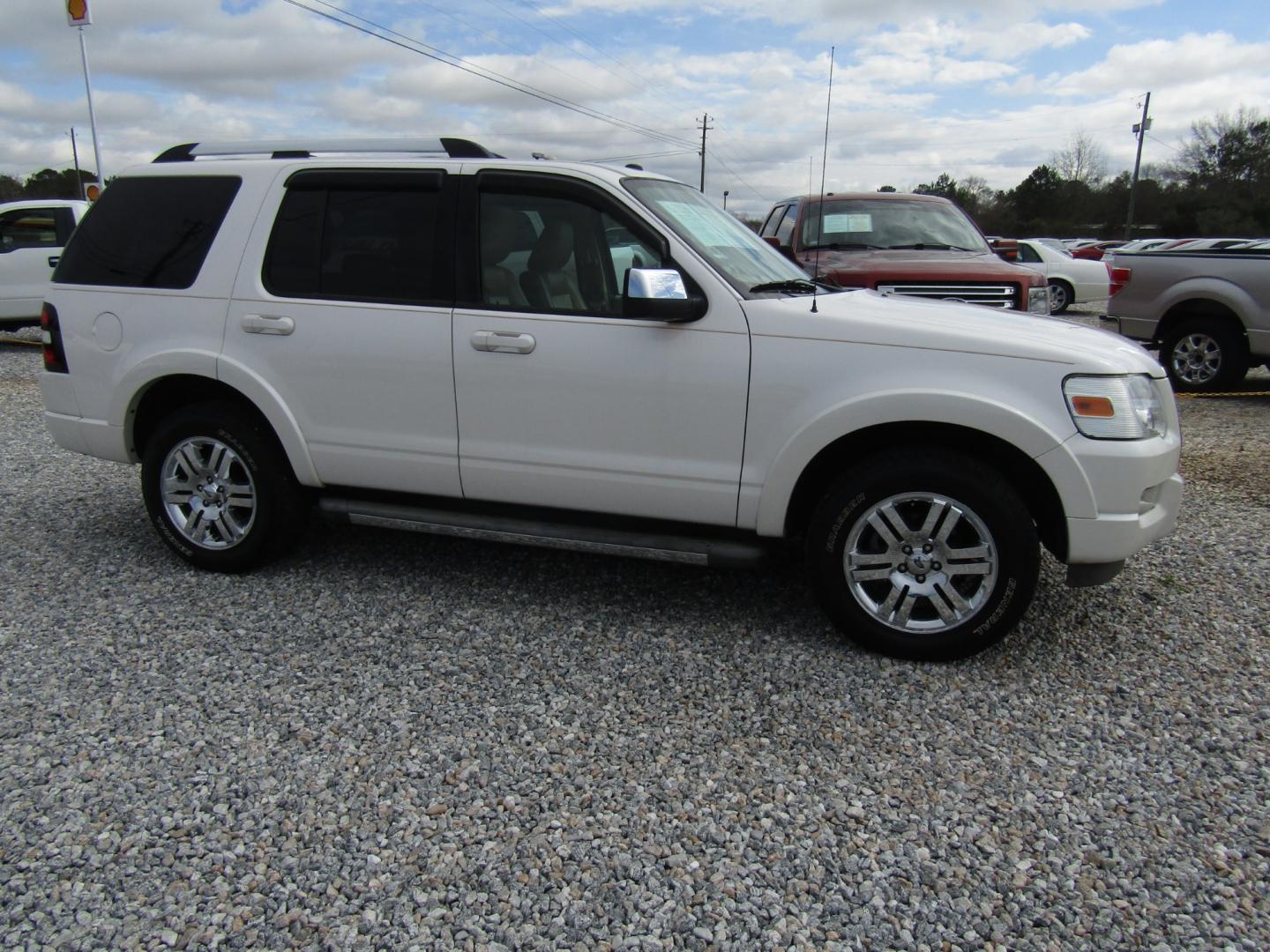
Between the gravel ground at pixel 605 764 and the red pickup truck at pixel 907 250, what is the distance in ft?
11.0

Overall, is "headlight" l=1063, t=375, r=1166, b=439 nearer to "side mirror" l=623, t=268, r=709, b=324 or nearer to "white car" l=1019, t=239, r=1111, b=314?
"side mirror" l=623, t=268, r=709, b=324

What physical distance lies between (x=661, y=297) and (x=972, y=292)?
189 inches

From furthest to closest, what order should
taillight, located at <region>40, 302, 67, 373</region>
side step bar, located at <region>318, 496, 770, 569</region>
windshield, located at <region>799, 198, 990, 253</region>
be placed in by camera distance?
1. windshield, located at <region>799, 198, 990, 253</region>
2. taillight, located at <region>40, 302, 67, 373</region>
3. side step bar, located at <region>318, 496, 770, 569</region>

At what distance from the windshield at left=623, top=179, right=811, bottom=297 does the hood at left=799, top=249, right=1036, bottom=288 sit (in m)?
2.76

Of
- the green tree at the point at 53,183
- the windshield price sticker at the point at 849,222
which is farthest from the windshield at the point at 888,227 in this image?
the green tree at the point at 53,183

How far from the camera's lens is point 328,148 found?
4.44m

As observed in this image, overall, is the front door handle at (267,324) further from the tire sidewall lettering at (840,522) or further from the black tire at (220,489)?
the tire sidewall lettering at (840,522)

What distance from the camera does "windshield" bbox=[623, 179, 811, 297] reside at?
3855 mm

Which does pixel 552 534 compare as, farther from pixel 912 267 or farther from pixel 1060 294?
pixel 1060 294

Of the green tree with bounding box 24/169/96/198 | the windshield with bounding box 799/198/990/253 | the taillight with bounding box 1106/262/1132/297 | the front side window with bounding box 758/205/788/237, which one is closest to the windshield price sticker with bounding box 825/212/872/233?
the windshield with bounding box 799/198/990/253

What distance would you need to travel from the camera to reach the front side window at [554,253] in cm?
388

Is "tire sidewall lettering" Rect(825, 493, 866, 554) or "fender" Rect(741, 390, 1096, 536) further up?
"fender" Rect(741, 390, 1096, 536)

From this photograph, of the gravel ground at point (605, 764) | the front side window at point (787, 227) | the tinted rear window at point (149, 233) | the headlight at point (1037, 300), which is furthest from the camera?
the front side window at point (787, 227)

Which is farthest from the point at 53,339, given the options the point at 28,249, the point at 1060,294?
the point at 1060,294
